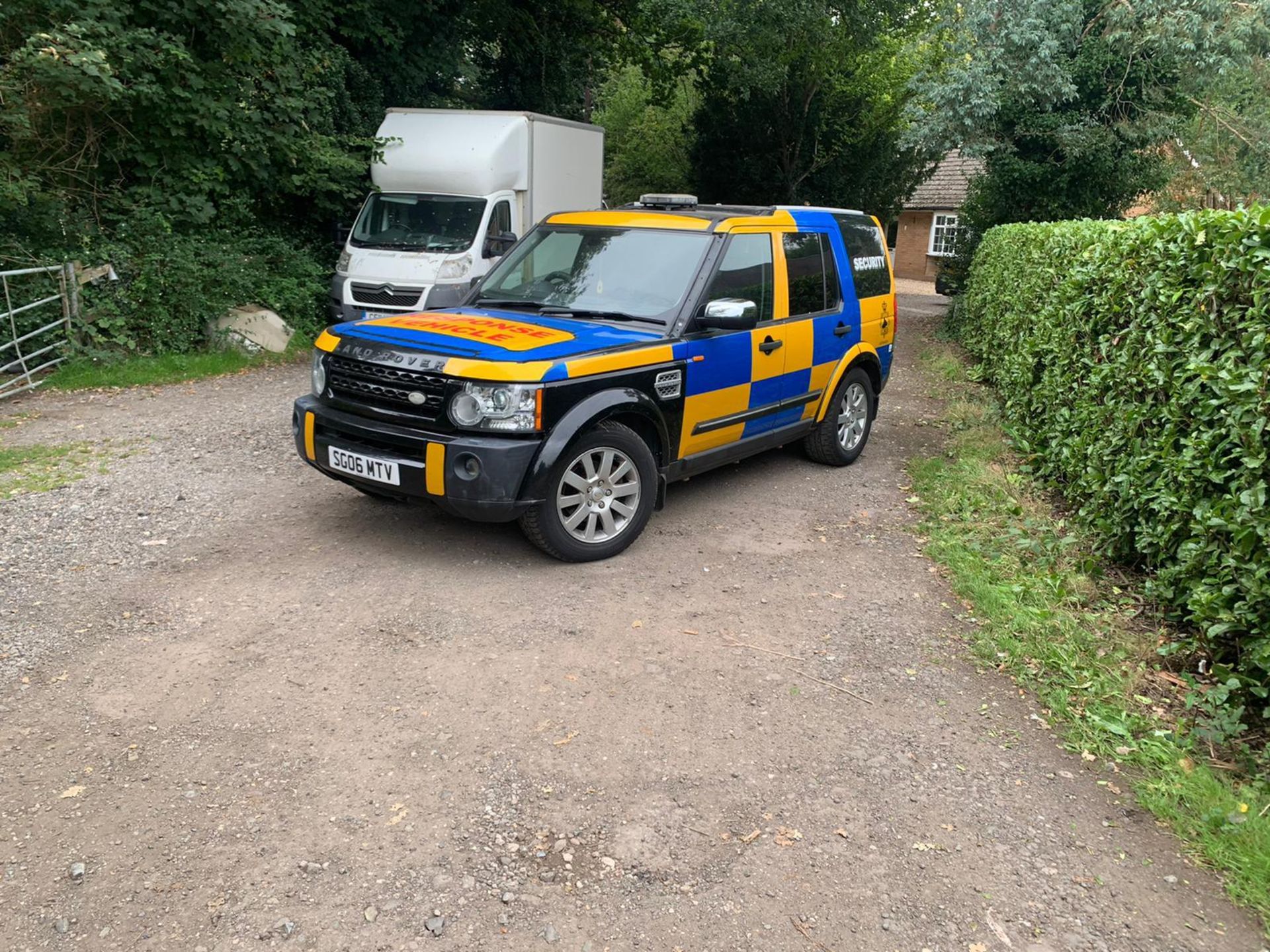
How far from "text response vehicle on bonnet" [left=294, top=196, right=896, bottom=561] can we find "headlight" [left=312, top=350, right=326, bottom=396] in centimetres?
2

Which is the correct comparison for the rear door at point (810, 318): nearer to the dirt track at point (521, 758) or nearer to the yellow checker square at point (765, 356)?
the yellow checker square at point (765, 356)

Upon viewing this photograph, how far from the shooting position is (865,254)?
8086 millimetres

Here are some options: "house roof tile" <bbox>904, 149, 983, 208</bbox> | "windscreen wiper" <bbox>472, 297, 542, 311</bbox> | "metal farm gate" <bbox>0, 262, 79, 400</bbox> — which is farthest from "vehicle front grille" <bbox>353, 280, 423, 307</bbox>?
"house roof tile" <bbox>904, 149, 983, 208</bbox>

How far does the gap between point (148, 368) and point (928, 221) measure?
34652mm

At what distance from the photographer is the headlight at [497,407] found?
5.09 m

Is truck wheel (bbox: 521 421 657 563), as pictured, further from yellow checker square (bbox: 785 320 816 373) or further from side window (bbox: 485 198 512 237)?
side window (bbox: 485 198 512 237)

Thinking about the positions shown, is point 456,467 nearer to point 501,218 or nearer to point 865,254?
point 865,254

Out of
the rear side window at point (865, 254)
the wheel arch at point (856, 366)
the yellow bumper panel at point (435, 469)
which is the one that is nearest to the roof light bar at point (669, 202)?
the rear side window at point (865, 254)

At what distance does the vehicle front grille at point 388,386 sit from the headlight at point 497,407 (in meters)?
0.14

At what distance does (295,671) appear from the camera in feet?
14.1

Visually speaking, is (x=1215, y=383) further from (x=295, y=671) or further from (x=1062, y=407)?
(x=295, y=671)

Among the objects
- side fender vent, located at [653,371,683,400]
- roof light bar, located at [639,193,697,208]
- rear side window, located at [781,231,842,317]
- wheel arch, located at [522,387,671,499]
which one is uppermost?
roof light bar, located at [639,193,697,208]

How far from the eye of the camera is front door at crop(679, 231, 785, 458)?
6082 millimetres

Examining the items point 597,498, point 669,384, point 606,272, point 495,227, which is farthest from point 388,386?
point 495,227
